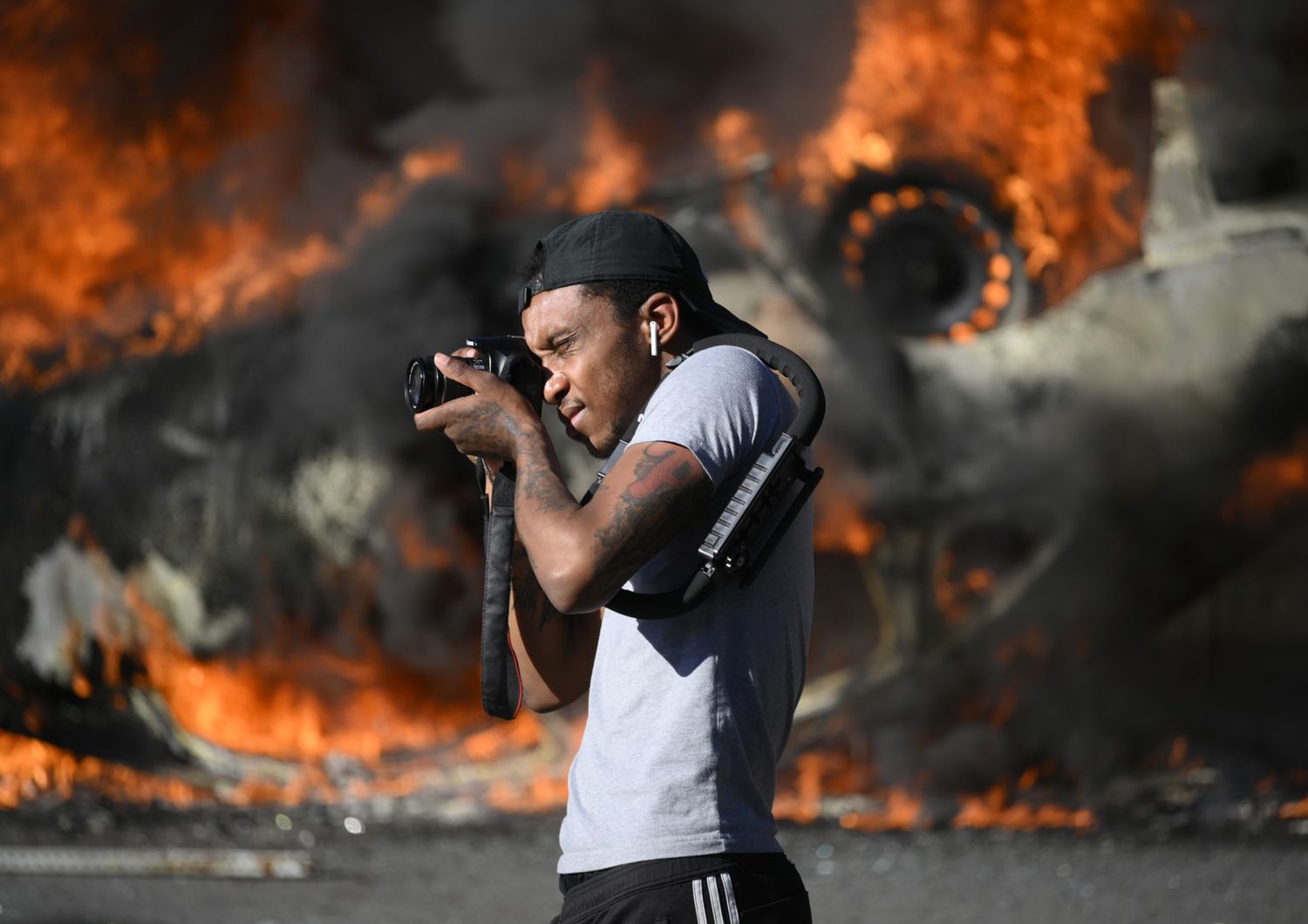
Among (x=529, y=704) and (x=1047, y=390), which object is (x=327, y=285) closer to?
(x=1047, y=390)

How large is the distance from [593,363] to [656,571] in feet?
0.94

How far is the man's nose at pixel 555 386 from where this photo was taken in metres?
1.76

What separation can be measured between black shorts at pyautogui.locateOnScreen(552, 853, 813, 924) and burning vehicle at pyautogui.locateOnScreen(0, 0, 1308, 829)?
450 cm

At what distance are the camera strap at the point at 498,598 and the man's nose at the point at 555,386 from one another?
0.11 metres

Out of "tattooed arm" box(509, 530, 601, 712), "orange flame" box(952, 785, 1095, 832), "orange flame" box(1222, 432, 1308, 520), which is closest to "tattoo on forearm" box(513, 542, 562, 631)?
"tattooed arm" box(509, 530, 601, 712)

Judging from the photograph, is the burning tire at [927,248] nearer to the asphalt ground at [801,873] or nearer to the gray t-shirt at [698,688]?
the asphalt ground at [801,873]

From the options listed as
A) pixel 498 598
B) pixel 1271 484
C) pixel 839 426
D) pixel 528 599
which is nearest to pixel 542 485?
pixel 498 598

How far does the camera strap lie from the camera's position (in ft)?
5.76

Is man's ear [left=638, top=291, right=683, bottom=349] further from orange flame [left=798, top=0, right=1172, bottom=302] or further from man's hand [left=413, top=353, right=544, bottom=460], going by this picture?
orange flame [left=798, top=0, right=1172, bottom=302]

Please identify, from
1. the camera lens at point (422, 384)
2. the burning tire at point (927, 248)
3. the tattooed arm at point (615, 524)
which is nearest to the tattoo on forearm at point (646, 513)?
the tattooed arm at point (615, 524)

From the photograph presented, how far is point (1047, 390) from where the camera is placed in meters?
6.08

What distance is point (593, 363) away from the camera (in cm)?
175

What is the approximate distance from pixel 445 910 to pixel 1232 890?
256 centimetres

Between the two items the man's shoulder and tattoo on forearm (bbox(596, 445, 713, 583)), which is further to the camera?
the man's shoulder
